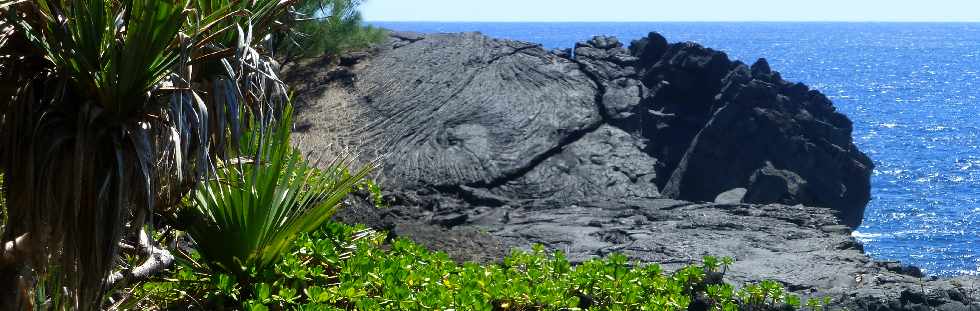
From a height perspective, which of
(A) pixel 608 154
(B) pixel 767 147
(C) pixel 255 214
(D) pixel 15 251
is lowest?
(B) pixel 767 147

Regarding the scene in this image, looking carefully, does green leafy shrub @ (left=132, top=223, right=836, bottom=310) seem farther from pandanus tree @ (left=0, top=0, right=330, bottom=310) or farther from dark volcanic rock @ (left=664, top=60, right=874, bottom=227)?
dark volcanic rock @ (left=664, top=60, right=874, bottom=227)

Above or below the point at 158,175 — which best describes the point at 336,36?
below

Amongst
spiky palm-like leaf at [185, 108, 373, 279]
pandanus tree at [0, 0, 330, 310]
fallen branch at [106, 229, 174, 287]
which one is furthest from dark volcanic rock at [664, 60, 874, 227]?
pandanus tree at [0, 0, 330, 310]

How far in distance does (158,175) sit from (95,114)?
343mm

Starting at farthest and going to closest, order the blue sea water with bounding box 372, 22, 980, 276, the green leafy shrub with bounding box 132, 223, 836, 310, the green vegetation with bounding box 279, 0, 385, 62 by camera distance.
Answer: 1. the blue sea water with bounding box 372, 22, 980, 276
2. the green vegetation with bounding box 279, 0, 385, 62
3. the green leafy shrub with bounding box 132, 223, 836, 310

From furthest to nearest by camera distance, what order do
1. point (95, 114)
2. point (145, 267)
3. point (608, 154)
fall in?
point (608, 154)
point (145, 267)
point (95, 114)

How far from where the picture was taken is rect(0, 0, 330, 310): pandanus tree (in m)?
3.77

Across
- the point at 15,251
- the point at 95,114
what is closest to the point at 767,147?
the point at 15,251

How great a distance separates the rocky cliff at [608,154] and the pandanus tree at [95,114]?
257 centimetres

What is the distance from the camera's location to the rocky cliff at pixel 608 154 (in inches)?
333

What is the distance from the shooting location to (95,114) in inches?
149

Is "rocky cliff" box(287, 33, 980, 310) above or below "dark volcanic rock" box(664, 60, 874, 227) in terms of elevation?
above

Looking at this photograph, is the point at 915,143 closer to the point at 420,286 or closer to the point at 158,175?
the point at 420,286

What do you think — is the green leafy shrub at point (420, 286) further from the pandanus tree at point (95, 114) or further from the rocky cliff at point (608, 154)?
Result: the pandanus tree at point (95, 114)
